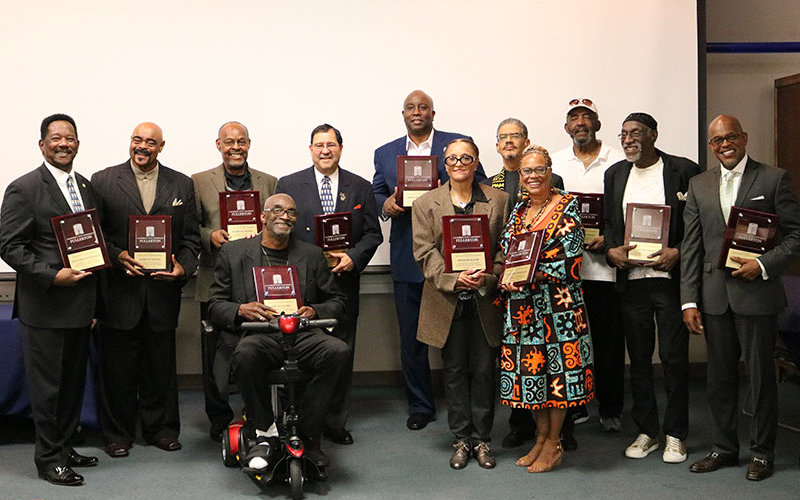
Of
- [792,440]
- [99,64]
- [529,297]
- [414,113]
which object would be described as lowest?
[792,440]

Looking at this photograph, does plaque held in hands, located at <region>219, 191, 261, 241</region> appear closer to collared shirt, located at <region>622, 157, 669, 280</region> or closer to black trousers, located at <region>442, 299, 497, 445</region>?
black trousers, located at <region>442, 299, 497, 445</region>

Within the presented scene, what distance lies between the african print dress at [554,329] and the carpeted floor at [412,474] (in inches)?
16.3

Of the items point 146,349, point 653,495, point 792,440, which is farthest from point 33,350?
point 792,440

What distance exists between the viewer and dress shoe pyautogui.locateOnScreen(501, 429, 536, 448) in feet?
15.3

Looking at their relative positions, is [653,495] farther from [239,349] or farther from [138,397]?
[138,397]

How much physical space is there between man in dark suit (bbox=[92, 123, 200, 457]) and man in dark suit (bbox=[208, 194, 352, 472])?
459 millimetres

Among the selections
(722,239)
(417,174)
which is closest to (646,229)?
(722,239)

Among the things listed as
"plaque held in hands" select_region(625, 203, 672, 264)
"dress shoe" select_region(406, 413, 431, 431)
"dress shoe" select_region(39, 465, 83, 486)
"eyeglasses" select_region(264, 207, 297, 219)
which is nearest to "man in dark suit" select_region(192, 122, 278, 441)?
"eyeglasses" select_region(264, 207, 297, 219)

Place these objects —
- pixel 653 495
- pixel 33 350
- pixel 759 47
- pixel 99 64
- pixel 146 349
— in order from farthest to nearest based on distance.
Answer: pixel 759 47 < pixel 99 64 < pixel 146 349 < pixel 33 350 < pixel 653 495

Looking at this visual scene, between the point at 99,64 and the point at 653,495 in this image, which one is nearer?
the point at 653,495

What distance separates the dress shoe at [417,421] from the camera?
507cm

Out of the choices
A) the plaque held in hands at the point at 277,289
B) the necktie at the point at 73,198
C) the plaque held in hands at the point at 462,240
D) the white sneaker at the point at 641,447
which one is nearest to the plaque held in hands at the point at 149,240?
the necktie at the point at 73,198

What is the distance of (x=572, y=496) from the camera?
3.92 m

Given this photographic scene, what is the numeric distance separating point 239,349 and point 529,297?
1424mm
